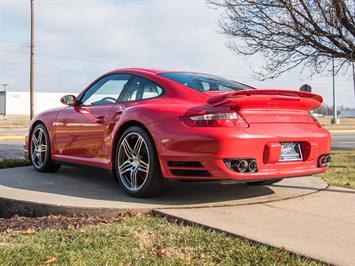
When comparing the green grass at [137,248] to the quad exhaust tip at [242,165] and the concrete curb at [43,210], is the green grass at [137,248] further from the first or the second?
the quad exhaust tip at [242,165]

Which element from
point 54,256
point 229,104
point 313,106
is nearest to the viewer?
point 54,256

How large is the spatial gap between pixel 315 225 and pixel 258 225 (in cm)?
47

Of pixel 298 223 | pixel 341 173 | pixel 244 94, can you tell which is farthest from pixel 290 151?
pixel 341 173

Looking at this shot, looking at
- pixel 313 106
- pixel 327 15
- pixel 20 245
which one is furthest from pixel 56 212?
pixel 327 15

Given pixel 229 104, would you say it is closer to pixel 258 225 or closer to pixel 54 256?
pixel 258 225

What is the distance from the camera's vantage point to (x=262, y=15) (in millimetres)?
9656

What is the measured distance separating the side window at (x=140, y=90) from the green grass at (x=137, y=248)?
5.76 feet

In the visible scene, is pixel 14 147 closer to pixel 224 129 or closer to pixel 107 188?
pixel 107 188

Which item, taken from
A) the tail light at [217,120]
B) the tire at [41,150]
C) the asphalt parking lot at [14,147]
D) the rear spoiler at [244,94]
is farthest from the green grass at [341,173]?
the asphalt parking lot at [14,147]

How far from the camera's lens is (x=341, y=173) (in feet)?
24.5

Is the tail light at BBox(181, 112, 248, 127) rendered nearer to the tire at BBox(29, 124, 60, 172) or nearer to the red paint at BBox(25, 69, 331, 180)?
the red paint at BBox(25, 69, 331, 180)

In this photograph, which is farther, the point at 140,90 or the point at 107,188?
the point at 107,188

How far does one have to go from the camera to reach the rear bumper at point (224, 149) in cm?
445

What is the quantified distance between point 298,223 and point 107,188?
236cm
